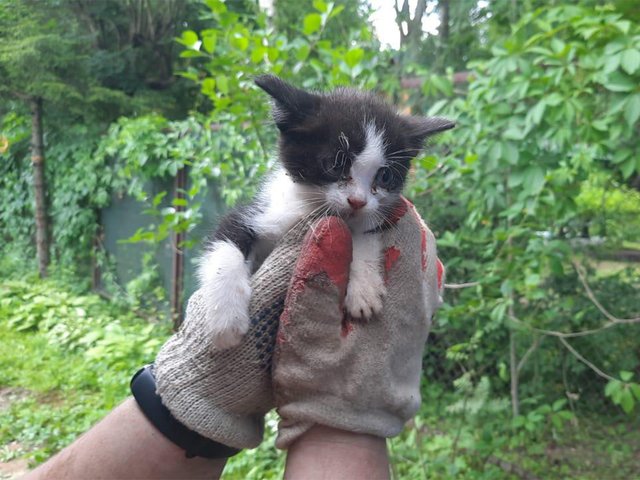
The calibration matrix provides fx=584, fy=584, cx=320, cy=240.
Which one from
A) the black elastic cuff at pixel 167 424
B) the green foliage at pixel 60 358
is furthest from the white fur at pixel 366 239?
the green foliage at pixel 60 358

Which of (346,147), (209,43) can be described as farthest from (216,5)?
(346,147)

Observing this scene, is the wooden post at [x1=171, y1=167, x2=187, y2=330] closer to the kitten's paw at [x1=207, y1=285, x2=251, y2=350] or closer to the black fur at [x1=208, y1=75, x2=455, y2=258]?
the black fur at [x1=208, y1=75, x2=455, y2=258]

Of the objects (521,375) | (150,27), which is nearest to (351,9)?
(521,375)

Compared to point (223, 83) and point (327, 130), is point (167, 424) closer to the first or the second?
point (327, 130)

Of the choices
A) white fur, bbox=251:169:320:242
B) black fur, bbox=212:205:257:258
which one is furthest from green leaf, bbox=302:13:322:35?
black fur, bbox=212:205:257:258

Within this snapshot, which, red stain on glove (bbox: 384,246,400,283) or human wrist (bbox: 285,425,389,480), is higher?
red stain on glove (bbox: 384,246,400,283)

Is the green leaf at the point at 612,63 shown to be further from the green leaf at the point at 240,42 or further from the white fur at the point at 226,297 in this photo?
the green leaf at the point at 240,42
